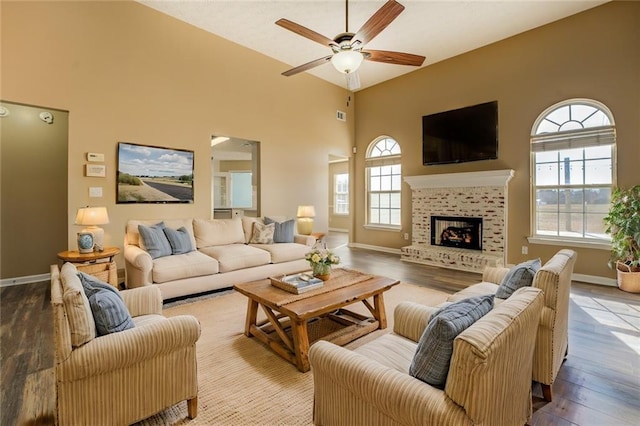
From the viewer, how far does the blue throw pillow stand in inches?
61.5

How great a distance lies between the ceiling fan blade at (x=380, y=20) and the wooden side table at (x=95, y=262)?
3702 millimetres

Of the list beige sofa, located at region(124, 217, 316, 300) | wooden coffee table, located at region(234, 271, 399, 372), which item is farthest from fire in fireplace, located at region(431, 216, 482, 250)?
wooden coffee table, located at region(234, 271, 399, 372)

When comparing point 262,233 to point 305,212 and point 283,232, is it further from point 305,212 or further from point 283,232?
point 305,212

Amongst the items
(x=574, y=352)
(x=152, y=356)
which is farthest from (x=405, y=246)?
(x=152, y=356)

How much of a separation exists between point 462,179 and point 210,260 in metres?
4.63

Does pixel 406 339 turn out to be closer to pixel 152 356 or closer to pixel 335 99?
pixel 152 356

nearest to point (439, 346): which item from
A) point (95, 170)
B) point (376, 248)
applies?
point (95, 170)

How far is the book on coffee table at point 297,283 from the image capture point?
2.65 meters

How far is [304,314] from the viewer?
7.20ft

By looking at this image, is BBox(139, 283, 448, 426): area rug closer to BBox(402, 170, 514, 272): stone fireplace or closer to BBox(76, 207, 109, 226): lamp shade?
BBox(76, 207, 109, 226): lamp shade

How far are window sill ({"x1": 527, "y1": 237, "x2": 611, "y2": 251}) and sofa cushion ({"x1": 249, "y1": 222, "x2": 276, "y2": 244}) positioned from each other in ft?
14.1

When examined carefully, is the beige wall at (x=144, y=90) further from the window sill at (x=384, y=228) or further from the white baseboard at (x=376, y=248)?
the white baseboard at (x=376, y=248)

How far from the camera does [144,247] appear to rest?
3.88 meters

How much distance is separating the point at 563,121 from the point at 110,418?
21.0 feet
